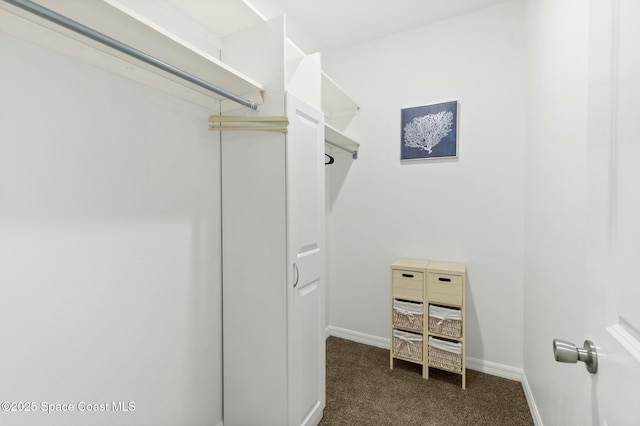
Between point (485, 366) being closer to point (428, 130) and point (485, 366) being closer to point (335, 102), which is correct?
point (428, 130)

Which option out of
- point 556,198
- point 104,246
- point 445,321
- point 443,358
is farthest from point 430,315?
point 104,246

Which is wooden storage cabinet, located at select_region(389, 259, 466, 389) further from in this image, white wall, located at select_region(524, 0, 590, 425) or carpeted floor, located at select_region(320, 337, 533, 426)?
white wall, located at select_region(524, 0, 590, 425)

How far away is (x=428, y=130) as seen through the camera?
246 cm

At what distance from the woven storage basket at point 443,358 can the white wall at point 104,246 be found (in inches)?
60.9

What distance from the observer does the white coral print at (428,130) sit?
94.2 inches

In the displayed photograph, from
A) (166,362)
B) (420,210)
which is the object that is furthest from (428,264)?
(166,362)

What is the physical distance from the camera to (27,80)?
932 millimetres

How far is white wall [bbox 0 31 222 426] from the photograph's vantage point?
919 millimetres

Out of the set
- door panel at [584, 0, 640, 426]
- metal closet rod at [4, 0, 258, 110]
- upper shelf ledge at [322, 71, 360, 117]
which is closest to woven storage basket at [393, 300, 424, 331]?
door panel at [584, 0, 640, 426]

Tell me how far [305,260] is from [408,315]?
1.16 m

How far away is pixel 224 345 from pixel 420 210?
186 cm

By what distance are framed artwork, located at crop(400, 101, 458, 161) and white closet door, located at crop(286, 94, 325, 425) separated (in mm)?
1082

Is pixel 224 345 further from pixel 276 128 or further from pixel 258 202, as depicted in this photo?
pixel 276 128

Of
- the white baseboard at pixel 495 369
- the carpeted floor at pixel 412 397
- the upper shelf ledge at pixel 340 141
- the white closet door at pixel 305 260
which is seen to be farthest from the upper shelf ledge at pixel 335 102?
the white baseboard at pixel 495 369
